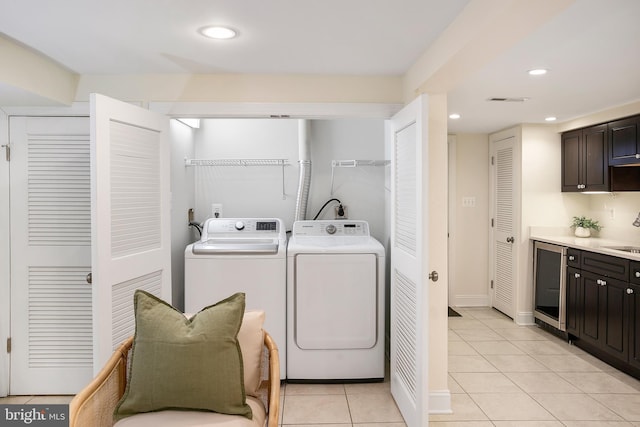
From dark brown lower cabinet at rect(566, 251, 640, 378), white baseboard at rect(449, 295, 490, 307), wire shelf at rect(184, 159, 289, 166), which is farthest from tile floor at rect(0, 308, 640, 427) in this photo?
wire shelf at rect(184, 159, 289, 166)

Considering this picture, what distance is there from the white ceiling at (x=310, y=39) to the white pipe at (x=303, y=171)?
109cm

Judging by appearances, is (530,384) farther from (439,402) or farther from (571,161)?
(571,161)

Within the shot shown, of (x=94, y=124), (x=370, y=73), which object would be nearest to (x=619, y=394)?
(x=370, y=73)

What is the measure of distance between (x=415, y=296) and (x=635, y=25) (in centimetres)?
163

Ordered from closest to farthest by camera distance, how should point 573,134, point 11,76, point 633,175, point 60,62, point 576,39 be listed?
point 576,39
point 11,76
point 60,62
point 633,175
point 573,134

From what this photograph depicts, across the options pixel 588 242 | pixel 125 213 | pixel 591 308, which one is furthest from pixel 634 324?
pixel 125 213

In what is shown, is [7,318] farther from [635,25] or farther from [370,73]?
[635,25]

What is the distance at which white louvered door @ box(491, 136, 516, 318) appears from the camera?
15.8 ft

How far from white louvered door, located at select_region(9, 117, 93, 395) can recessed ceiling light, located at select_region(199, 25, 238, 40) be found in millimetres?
1252

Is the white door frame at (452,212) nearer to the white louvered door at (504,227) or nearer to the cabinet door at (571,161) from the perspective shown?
the white louvered door at (504,227)

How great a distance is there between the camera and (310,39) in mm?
2254

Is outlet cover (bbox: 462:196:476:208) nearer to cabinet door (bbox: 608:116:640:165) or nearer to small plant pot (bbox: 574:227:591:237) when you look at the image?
small plant pot (bbox: 574:227:591:237)

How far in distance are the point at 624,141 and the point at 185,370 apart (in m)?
3.76

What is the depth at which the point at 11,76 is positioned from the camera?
7.78 feet
